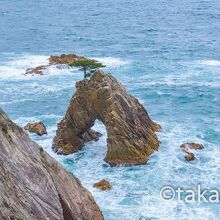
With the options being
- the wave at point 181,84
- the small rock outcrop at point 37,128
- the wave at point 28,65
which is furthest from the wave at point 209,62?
the small rock outcrop at point 37,128

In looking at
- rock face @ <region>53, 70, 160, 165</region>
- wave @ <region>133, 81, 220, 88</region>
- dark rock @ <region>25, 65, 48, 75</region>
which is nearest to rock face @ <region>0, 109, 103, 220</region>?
rock face @ <region>53, 70, 160, 165</region>

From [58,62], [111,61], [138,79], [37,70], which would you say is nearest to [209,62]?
[138,79]

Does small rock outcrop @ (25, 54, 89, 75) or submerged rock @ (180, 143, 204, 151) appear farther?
small rock outcrop @ (25, 54, 89, 75)

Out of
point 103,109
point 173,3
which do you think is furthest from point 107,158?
point 173,3

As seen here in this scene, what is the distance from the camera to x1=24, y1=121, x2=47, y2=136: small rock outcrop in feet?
195

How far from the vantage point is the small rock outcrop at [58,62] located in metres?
88.7

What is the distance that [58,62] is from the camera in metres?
94.1

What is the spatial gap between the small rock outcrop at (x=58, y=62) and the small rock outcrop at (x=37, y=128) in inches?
1100

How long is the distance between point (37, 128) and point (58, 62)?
3602 cm

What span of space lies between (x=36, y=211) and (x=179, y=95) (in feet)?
178
